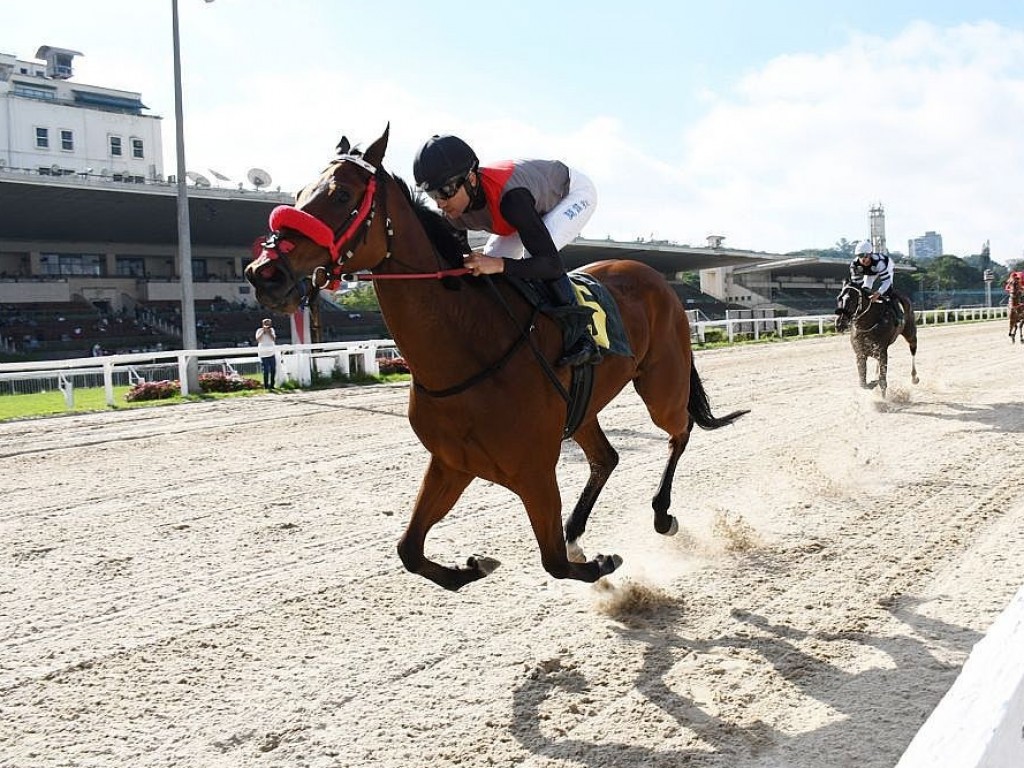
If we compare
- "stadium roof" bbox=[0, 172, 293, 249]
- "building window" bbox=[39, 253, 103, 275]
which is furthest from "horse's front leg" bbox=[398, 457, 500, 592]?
"building window" bbox=[39, 253, 103, 275]

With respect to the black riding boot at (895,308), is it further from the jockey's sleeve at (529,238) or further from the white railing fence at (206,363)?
the jockey's sleeve at (529,238)

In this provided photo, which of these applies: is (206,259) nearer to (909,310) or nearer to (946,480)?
(909,310)

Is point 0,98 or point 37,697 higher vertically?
point 0,98

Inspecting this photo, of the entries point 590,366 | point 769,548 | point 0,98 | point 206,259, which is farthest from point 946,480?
point 0,98

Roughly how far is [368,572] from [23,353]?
31184 mm

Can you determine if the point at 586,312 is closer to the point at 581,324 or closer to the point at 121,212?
the point at 581,324

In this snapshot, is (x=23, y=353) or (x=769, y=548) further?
(x=23, y=353)

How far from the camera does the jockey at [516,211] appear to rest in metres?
3.41

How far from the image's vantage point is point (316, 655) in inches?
137

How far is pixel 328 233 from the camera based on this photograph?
2957 mm

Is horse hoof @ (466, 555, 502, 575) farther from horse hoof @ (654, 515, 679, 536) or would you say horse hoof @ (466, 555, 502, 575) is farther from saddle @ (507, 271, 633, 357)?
horse hoof @ (654, 515, 679, 536)

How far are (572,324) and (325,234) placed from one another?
1.28 metres

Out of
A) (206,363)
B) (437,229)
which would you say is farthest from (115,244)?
(437,229)

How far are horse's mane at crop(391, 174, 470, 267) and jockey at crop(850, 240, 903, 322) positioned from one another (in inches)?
367
